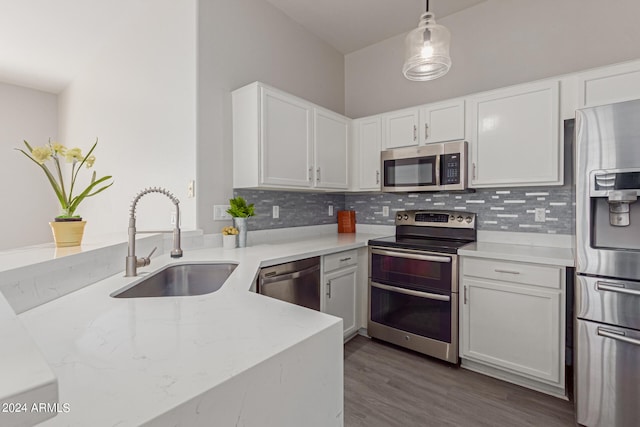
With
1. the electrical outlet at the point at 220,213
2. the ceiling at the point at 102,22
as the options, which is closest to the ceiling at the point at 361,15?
the ceiling at the point at 102,22

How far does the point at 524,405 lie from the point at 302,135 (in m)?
2.43

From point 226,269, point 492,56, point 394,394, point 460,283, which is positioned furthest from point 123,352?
point 492,56

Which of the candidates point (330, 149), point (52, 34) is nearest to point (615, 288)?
point (330, 149)

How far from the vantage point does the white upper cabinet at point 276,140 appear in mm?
2354

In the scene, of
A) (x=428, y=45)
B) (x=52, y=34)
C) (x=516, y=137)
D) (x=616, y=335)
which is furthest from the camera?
(x=52, y=34)

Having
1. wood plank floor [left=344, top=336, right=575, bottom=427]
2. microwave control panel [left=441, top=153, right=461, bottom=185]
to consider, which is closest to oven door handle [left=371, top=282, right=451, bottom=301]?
wood plank floor [left=344, top=336, right=575, bottom=427]

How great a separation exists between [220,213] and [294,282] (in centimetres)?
84

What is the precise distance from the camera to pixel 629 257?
1.59m

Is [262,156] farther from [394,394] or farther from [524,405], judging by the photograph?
[524,405]

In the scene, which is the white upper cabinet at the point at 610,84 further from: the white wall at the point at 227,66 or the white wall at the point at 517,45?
the white wall at the point at 227,66

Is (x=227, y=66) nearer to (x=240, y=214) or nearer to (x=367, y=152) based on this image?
(x=240, y=214)

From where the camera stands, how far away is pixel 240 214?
7.86 feet

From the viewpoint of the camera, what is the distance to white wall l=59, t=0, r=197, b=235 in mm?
2436

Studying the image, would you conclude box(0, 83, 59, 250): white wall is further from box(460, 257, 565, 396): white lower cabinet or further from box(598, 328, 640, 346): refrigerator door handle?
box(598, 328, 640, 346): refrigerator door handle
